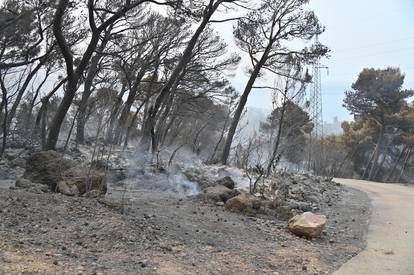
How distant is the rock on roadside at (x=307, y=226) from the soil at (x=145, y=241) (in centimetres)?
12

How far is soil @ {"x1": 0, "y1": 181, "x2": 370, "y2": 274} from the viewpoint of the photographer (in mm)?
4238

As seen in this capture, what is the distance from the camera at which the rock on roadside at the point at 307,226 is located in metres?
6.78

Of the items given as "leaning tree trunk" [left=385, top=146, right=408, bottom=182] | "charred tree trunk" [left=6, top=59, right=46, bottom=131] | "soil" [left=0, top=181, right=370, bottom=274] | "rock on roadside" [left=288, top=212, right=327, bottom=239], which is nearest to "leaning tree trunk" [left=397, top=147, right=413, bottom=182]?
"leaning tree trunk" [left=385, top=146, right=408, bottom=182]

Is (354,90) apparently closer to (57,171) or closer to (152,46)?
(152,46)

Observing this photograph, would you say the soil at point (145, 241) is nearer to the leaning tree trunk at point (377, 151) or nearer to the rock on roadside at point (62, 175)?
the rock on roadside at point (62, 175)

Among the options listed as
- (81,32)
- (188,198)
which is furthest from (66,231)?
(81,32)

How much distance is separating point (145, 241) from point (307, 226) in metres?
2.73

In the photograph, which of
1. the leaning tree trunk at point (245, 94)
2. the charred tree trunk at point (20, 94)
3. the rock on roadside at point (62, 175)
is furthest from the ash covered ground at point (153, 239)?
the leaning tree trunk at point (245, 94)

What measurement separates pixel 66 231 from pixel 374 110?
1333 inches

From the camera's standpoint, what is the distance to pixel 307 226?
678 centimetres

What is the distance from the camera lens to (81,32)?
1717 centimetres

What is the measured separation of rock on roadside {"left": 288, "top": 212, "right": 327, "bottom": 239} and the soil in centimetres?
12

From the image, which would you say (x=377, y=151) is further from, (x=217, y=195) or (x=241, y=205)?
(x=241, y=205)

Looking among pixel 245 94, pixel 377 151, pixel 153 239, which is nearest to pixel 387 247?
pixel 153 239
